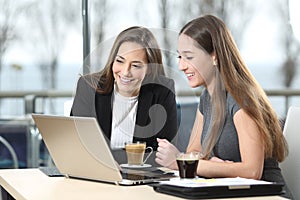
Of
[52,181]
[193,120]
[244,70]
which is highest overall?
[244,70]

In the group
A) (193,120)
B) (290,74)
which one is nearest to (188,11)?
(290,74)

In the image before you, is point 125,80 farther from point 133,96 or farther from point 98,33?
point 98,33

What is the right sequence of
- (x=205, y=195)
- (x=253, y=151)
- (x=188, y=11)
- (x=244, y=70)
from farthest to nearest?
(x=188, y=11), (x=244, y=70), (x=253, y=151), (x=205, y=195)

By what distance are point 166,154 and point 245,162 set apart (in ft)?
0.91

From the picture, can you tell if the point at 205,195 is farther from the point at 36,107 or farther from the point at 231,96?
the point at 36,107

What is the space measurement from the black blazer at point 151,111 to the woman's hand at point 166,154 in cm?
4

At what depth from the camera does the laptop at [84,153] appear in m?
2.22

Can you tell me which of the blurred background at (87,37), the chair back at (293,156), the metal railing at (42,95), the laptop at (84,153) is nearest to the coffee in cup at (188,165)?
the laptop at (84,153)

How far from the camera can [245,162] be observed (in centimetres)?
234

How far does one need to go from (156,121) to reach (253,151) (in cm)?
39

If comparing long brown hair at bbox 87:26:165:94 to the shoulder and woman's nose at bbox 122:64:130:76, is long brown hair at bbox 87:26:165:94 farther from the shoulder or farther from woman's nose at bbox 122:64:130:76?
the shoulder

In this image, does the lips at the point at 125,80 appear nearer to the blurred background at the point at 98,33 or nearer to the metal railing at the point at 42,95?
the blurred background at the point at 98,33

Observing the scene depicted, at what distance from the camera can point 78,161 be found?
237 centimetres

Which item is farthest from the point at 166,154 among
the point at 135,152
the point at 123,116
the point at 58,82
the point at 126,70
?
the point at 58,82
